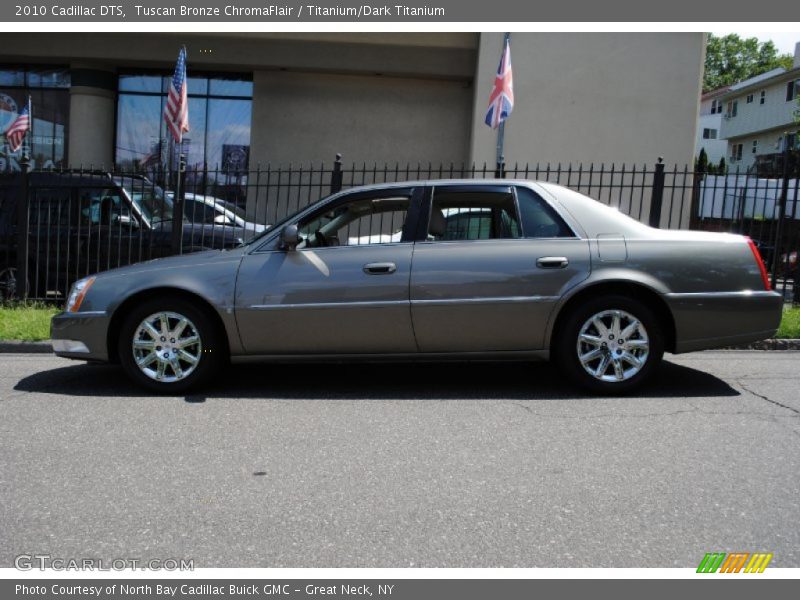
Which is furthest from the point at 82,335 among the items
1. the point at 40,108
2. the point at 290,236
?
the point at 40,108

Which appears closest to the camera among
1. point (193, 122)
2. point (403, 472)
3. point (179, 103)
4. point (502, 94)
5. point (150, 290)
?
point (403, 472)

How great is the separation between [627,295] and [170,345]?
3.50 metres

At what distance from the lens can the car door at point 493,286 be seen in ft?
19.0

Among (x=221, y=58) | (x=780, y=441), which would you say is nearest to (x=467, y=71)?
(x=221, y=58)

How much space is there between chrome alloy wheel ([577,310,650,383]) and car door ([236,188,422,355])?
4.28 ft

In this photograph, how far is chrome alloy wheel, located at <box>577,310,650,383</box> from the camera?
5777mm

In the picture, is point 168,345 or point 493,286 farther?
point 168,345

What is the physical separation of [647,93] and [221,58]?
8925mm

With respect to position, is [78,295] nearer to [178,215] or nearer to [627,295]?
[178,215]

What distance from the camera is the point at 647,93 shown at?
15344 millimetres

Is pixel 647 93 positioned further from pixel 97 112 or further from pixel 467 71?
pixel 97 112

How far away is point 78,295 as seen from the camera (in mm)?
6133

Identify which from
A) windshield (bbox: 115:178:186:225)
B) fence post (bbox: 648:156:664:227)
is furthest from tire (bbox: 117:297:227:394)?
fence post (bbox: 648:156:664:227)

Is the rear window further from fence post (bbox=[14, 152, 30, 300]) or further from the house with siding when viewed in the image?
the house with siding
